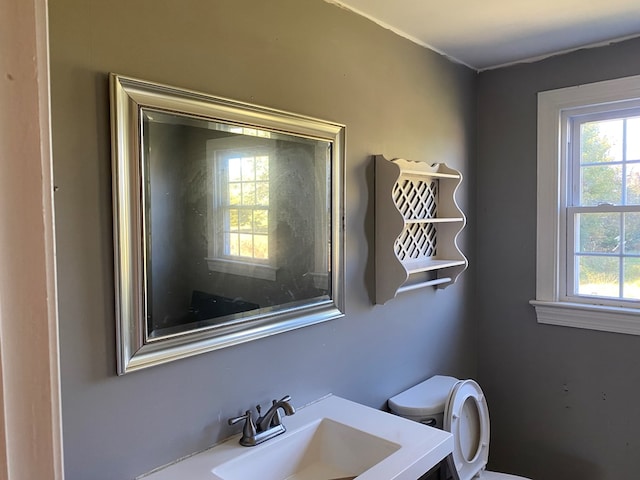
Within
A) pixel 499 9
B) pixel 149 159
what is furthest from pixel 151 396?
pixel 499 9

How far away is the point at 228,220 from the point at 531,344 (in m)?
1.83

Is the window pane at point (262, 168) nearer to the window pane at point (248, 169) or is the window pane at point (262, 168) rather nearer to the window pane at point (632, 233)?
the window pane at point (248, 169)

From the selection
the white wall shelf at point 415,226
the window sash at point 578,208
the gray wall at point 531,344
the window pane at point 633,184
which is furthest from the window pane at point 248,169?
the window pane at point 633,184

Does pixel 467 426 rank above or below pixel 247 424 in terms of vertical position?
below

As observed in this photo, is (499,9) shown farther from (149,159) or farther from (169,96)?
(149,159)

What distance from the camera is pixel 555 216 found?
2.37 m

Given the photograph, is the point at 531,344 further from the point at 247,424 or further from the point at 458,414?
the point at 247,424

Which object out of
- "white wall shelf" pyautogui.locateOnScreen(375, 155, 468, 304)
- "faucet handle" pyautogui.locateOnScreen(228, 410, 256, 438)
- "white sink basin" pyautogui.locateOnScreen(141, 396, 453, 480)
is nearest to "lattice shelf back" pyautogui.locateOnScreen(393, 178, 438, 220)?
"white wall shelf" pyautogui.locateOnScreen(375, 155, 468, 304)

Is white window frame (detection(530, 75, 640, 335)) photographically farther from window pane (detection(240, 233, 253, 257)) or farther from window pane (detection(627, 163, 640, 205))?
window pane (detection(240, 233, 253, 257))

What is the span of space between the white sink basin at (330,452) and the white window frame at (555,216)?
46.8 inches

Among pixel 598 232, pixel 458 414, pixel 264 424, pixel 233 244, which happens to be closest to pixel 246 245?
pixel 233 244

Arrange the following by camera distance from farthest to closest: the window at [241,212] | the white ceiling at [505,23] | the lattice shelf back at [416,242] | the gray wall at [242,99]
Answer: the lattice shelf back at [416,242] < the white ceiling at [505,23] < the window at [241,212] < the gray wall at [242,99]

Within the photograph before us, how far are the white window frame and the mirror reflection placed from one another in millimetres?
1274

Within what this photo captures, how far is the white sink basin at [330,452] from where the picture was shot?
A: 129cm
